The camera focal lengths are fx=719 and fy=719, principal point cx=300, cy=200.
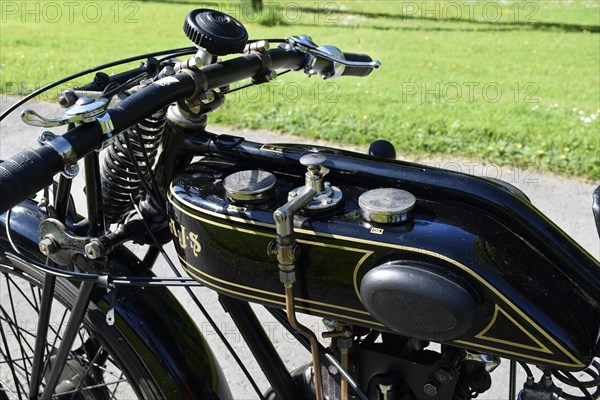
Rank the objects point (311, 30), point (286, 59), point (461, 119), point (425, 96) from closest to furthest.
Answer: point (286, 59), point (461, 119), point (425, 96), point (311, 30)

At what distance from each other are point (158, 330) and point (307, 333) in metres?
0.47

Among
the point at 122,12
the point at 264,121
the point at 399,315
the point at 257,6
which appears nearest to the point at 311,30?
the point at 257,6

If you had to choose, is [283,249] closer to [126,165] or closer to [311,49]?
[126,165]

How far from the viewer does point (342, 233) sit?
1230mm

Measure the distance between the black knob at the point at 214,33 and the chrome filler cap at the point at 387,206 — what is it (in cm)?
37

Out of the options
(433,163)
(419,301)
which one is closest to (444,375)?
(419,301)

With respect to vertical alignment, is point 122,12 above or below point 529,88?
above

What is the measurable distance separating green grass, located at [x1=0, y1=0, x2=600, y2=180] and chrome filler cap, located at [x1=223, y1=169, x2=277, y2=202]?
10.3 ft

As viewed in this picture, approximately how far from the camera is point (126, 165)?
1581 mm

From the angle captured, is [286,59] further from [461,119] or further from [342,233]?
[461,119]

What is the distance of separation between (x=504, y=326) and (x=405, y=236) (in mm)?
219

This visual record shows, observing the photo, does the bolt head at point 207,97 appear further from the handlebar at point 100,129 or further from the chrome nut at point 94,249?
the chrome nut at point 94,249

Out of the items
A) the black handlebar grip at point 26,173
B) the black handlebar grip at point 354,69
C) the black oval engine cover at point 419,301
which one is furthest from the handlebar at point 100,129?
the black oval engine cover at point 419,301

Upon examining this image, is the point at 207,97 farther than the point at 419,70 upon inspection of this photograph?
No
